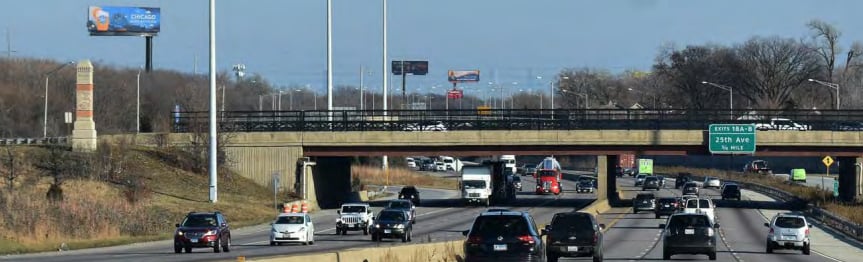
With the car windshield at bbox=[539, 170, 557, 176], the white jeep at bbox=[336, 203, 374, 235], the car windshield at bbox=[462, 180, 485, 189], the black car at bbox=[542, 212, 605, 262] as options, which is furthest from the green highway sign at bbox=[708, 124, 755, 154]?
the black car at bbox=[542, 212, 605, 262]

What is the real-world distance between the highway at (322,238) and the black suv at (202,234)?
1.26ft

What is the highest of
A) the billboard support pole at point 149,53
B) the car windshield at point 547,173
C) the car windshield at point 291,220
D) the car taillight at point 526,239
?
the billboard support pole at point 149,53

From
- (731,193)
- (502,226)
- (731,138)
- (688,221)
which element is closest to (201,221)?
(688,221)

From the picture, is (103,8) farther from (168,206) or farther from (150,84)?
(168,206)

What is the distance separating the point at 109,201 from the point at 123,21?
86.3m

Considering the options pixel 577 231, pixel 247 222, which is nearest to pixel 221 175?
pixel 247 222

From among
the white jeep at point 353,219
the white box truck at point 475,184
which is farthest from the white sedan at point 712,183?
the white jeep at point 353,219

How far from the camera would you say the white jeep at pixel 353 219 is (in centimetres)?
6075

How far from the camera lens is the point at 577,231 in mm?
38531

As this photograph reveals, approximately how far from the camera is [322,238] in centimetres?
5750

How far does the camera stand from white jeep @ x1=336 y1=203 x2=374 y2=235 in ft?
199

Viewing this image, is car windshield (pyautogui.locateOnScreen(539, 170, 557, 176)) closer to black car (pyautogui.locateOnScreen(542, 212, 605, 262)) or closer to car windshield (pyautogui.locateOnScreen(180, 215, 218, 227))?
car windshield (pyautogui.locateOnScreen(180, 215, 218, 227))

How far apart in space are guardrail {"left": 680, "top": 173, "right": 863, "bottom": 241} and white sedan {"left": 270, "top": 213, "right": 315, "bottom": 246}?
25040 millimetres

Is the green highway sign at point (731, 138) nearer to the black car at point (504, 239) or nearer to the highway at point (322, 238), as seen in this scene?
the highway at point (322, 238)
